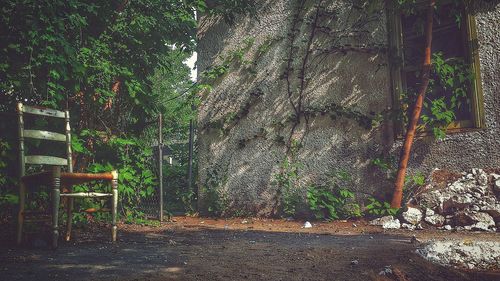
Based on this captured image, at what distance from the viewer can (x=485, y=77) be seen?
14.9 ft

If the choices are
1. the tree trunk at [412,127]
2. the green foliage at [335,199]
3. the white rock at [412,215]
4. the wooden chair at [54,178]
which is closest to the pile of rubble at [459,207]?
the white rock at [412,215]

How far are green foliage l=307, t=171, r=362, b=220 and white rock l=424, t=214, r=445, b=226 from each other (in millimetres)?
906

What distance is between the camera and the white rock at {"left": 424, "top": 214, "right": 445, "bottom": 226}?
4137 mm

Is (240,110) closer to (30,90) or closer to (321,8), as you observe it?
(321,8)

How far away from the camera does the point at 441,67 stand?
15.1ft

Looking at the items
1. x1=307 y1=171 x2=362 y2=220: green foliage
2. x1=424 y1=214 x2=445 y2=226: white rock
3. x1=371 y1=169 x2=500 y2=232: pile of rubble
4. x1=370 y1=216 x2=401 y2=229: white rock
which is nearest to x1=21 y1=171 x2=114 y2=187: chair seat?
x1=307 y1=171 x2=362 y2=220: green foliage

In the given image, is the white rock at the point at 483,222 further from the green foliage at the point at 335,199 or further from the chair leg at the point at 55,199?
the chair leg at the point at 55,199

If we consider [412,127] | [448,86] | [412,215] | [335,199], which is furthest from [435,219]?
[448,86]

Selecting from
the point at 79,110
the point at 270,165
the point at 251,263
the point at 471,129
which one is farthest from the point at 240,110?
the point at 251,263

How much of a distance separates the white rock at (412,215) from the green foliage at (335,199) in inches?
27.4

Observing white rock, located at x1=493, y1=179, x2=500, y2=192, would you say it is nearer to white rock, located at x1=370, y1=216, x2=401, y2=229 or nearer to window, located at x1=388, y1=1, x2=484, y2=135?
window, located at x1=388, y1=1, x2=484, y2=135

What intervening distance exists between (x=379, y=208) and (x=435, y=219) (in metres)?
0.74

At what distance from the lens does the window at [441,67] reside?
4.57 m

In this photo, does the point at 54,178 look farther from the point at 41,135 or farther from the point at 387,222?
the point at 387,222
